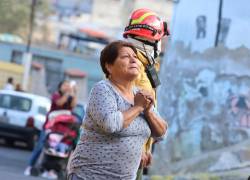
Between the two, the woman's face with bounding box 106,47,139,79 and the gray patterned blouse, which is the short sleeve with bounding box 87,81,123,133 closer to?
the gray patterned blouse

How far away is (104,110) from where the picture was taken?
507 centimetres

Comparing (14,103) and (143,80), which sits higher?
(143,80)

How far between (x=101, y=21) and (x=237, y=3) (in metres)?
70.0

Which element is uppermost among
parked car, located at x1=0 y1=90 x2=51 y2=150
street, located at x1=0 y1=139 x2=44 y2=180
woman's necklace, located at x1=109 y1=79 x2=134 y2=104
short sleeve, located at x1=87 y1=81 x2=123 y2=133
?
woman's necklace, located at x1=109 y1=79 x2=134 y2=104

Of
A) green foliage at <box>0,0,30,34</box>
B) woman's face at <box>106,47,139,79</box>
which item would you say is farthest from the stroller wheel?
green foliage at <box>0,0,30,34</box>

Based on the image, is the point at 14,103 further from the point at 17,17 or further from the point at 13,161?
the point at 17,17

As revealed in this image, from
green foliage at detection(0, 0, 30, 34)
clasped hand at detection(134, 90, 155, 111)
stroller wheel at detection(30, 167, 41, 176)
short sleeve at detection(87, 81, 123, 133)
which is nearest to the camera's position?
short sleeve at detection(87, 81, 123, 133)

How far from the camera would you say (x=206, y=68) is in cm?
1270

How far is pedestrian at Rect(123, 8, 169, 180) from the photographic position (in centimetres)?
604

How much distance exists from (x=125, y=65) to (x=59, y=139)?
30.5ft

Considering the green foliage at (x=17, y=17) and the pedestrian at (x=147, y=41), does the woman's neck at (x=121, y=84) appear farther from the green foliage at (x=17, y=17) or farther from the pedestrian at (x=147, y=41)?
the green foliage at (x=17, y=17)

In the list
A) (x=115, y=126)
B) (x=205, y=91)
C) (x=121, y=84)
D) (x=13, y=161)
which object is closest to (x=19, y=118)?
(x=13, y=161)

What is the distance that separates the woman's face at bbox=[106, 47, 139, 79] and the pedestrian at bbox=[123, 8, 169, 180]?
74 cm

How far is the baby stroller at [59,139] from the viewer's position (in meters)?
14.2
